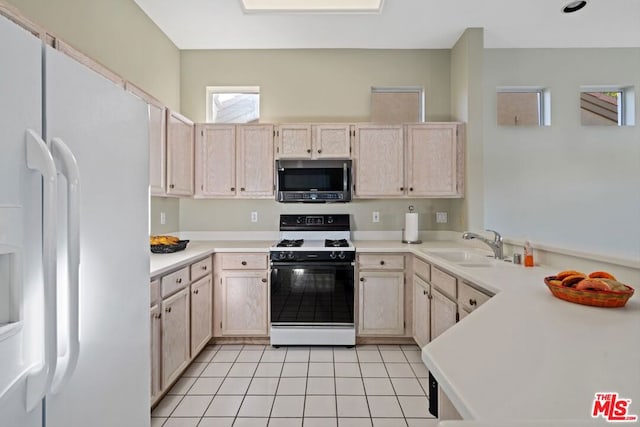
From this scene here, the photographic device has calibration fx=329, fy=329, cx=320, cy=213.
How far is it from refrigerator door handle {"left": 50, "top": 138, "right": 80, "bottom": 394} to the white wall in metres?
3.42

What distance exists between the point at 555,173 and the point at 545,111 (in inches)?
25.7

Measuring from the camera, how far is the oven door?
2.84m

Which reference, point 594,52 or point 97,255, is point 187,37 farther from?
point 594,52

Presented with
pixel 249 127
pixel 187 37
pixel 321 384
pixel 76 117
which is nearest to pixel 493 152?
pixel 249 127

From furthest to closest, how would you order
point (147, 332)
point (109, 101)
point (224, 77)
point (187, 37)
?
1. point (224, 77)
2. point (187, 37)
3. point (147, 332)
4. point (109, 101)

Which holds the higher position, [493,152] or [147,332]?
[493,152]

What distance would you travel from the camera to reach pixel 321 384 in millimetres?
2305

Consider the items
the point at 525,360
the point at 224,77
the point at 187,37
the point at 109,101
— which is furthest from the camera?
the point at 224,77

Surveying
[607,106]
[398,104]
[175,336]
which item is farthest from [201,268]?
[607,106]

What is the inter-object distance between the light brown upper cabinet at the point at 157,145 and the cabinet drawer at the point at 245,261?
78cm

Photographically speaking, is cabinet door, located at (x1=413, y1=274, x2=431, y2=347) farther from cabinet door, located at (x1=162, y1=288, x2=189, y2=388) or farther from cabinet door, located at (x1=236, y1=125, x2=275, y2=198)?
cabinet door, located at (x1=162, y1=288, x2=189, y2=388)

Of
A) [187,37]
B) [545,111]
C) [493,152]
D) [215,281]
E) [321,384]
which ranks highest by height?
[187,37]

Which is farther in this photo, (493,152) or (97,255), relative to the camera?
(493,152)

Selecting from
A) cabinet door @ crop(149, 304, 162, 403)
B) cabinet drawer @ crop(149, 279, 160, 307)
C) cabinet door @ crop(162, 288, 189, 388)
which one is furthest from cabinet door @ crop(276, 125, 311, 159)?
cabinet door @ crop(149, 304, 162, 403)
